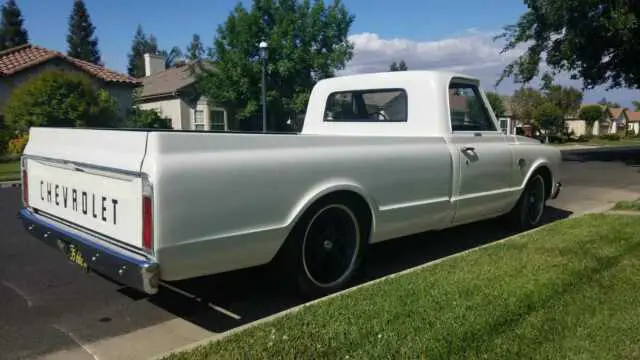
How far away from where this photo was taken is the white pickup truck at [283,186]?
348 centimetres

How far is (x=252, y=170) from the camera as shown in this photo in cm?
382

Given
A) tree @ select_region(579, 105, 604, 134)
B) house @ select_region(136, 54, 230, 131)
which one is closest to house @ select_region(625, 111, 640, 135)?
tree @ select_region(579, 105, 604, 134)

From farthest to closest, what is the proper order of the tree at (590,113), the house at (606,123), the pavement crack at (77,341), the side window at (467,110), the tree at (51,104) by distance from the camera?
the house at (606,123)
the tree at (590,113)
the tree at (51,104)
the side window at (467,110)
the pavement crack at (77,341)

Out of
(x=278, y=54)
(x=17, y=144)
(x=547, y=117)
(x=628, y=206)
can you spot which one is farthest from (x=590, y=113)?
(x=628, y=206)

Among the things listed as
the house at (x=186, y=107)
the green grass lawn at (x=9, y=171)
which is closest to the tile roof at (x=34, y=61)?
the house at (x=186, y=107)

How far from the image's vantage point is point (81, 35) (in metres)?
74.7

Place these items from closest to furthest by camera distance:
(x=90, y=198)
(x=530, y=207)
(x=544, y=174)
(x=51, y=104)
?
(x=90, y=198), (x=530, y=207), (x=544, y=174), (x=51, y=104)

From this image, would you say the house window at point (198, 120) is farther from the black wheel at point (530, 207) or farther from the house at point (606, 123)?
the house at point (606, 123)

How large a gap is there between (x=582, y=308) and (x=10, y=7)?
6993cm

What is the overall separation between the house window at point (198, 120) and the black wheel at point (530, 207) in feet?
80.5

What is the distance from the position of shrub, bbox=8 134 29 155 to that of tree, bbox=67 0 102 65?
5810 cm

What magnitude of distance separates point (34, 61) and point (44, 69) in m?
0.50

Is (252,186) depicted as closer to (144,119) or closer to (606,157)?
(144,119)

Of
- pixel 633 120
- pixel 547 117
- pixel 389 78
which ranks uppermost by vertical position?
pixel 633 120
